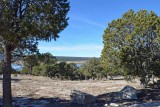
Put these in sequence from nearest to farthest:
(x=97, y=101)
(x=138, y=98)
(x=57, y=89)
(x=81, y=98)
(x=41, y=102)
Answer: (x=81, y=98)
(x=41, y=102)
(x=97, y=101)
(x=138, y=98)
(x=57, y=89)

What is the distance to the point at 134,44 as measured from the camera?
23.6 metres

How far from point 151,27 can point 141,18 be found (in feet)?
3.43

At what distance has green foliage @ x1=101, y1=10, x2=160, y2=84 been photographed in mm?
23422

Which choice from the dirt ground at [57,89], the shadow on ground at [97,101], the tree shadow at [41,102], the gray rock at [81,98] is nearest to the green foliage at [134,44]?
the shadow on ground at [97,101]

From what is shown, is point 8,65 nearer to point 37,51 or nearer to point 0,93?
point 37,51

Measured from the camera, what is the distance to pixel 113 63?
80.4 feet

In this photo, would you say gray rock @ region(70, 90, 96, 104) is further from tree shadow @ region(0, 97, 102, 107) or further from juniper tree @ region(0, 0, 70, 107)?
juniper tree @ region(0, 0, 70, 107)

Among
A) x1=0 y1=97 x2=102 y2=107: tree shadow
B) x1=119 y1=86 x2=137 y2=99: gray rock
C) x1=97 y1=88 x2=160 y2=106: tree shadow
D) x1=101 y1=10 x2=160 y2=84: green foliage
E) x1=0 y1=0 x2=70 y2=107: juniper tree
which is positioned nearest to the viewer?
x1=0 y1=0 x2=70 y2=107: juniper tree

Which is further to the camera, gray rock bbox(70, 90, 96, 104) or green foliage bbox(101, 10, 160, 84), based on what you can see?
green foliage bbox(101, 10, 160, 84)

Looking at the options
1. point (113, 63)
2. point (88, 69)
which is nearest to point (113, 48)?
point (113, 63)

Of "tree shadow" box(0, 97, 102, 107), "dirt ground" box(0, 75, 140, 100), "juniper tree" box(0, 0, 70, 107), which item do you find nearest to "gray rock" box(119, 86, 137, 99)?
"tree shadow" box(0, 97, 102, 107)

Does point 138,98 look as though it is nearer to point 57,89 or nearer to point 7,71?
point 57,89

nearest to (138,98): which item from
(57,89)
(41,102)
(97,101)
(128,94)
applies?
(128,94)

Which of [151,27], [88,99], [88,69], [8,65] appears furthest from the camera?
[88,69]
